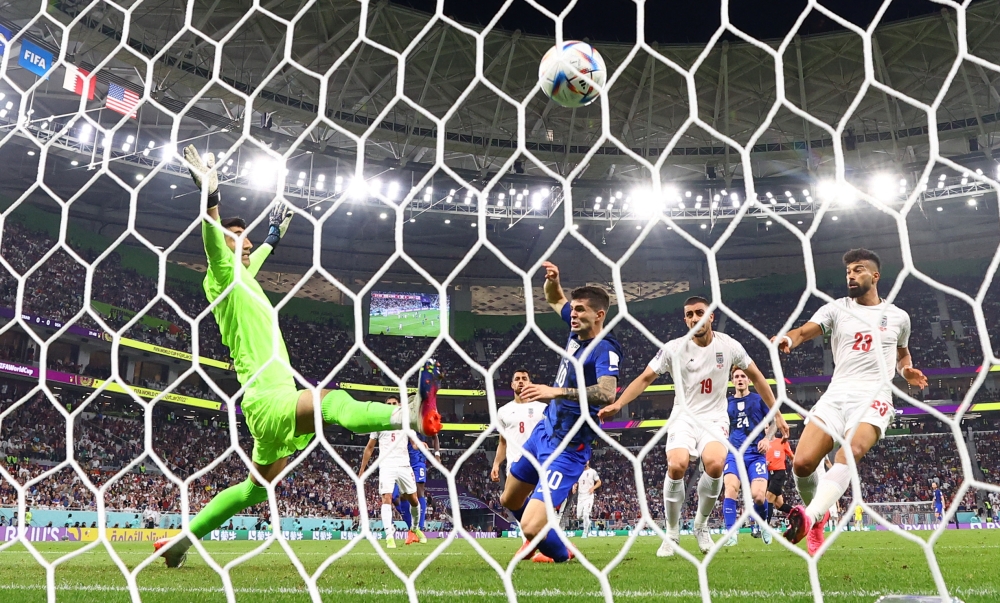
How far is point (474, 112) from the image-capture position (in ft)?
66.2

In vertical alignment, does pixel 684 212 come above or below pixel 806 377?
above

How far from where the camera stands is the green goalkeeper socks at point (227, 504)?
400 cm

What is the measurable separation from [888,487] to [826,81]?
15.0 metres

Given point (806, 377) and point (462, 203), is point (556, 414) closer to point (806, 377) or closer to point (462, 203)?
point (462, 203)

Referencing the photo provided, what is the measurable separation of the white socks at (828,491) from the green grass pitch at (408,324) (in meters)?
27.9

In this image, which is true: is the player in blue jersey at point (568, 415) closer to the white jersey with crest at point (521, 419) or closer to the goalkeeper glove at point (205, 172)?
the goalkeeper glove at point (205, 172)

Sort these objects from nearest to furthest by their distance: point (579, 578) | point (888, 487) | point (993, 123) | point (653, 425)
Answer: point (579, 578)
point (993, 123)
point (888, 487)
point (653, 425)

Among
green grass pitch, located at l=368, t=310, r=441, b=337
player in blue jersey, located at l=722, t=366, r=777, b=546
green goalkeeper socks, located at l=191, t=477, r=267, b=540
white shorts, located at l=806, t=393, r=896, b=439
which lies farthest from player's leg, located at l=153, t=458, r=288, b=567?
green grass pitch, located at l=368, t=310, r=441, b=337

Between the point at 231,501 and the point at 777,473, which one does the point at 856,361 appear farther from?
the point at 777,473

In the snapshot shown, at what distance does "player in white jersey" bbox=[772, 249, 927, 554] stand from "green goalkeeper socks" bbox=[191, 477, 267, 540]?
2988 mm

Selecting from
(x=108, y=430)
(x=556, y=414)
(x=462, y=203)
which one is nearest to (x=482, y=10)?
(x=556, y=414)

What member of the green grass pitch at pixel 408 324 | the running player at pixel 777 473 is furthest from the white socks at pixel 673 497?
the green grass pitch at pixel 408 324

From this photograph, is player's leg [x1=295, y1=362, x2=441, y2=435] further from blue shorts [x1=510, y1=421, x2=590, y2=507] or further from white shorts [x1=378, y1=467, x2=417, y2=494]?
white shorts [x1=378, y1=467, x2=417, y2=494]

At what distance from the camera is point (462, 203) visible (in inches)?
1075
